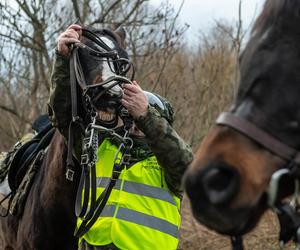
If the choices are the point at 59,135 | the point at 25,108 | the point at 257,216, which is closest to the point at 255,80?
the point at 257,216

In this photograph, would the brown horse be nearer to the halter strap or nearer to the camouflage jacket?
the camouflage jacket

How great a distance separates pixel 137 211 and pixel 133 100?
0.70 m

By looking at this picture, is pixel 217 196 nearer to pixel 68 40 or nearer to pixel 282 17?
pixel 282 17

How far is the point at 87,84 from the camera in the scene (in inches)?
135

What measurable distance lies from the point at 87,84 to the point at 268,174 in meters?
1.79

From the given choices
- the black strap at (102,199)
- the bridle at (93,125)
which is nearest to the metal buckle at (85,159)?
the bridle at (93,125)

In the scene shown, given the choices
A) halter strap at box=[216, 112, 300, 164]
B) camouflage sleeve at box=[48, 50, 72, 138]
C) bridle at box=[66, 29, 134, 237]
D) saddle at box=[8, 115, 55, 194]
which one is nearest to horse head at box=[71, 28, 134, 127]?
bridle at box=[66, 29, 134, 237]

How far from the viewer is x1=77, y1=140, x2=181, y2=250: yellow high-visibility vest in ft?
11.1

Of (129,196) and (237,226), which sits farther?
(129,196)

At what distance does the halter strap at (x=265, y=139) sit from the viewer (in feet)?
6.24

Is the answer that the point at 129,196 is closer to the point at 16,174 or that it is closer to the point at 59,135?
the point at 59,135

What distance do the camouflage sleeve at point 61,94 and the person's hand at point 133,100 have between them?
520 mm

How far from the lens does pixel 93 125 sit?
3207 millimetres

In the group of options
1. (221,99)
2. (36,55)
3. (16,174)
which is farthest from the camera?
(221,99)
